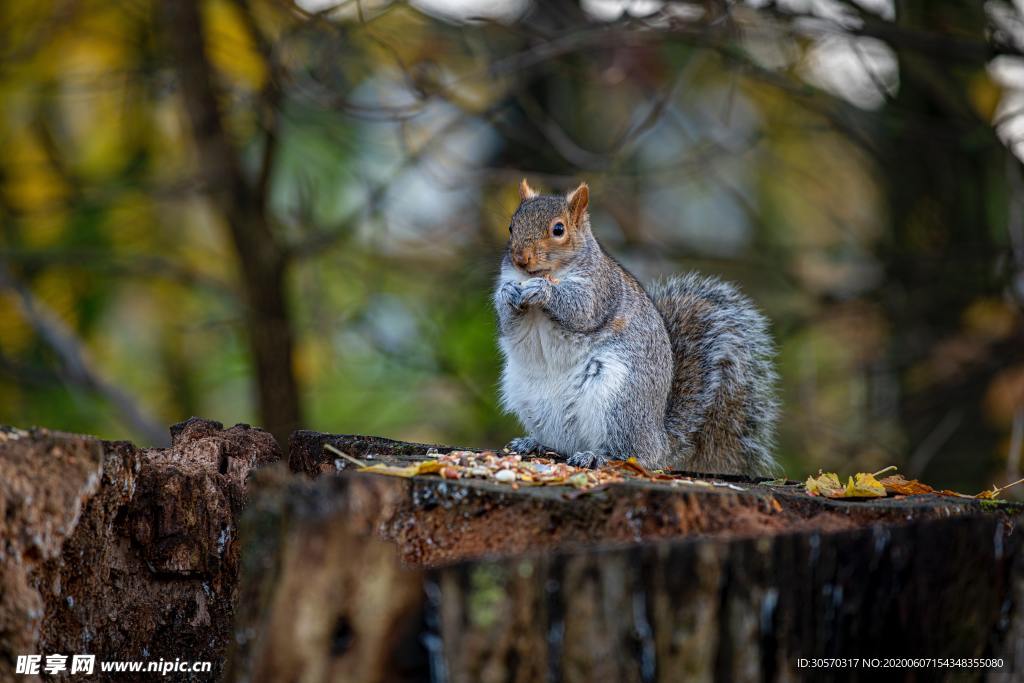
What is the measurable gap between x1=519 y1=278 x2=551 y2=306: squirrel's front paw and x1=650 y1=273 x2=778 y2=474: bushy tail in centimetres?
49

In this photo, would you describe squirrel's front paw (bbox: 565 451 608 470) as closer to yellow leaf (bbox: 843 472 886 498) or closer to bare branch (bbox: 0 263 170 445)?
yellow leaf (bbox: 843 472 886 498)

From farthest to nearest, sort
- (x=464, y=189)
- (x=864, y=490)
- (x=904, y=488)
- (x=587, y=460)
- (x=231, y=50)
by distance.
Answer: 1. (x=231, y=50)
2. (x=464, y=189)
3. (x=587, y=460)
4. (x=904, y=488)
5. (x=864, y=490)

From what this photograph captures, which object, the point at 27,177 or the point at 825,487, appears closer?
the point at 825,487

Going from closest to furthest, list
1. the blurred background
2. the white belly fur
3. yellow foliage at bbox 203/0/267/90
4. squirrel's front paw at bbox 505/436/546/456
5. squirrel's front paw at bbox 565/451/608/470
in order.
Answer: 1. squirrel's front paw at bbox 565/451/608/470
2. the white belly fur
3. squirrel's front paw at bbox 505/436/546/456
4. the blurred background
5. yellow foliage at bbox 203/0/267/90

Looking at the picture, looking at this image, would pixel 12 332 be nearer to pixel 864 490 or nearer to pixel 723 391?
pixel 723 391

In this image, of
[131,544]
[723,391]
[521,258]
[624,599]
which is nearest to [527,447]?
[521,258]

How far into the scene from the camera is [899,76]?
4.25 metres

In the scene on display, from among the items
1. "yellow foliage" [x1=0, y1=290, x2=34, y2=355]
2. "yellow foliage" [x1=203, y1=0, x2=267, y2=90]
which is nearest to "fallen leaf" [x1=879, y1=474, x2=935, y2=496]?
"yellow foliage" [x1=203, y1=0, x2=267, y2=90]

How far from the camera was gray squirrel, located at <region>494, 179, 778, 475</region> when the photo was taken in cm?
242

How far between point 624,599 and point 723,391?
5.20ft

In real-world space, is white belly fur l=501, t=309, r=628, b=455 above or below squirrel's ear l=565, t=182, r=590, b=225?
below

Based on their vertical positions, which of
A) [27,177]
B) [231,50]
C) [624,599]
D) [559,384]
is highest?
[231,50]

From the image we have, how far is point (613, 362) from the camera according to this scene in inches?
95.1

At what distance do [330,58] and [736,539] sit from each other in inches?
99.1
